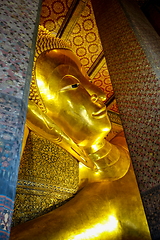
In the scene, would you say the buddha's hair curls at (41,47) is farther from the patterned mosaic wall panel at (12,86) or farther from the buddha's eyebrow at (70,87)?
the patterned mosaic wall panel at (12,86)

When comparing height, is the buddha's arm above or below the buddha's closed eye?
below

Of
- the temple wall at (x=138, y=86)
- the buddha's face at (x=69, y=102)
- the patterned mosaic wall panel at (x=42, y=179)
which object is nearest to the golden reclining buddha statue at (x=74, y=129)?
the buddha's face at (x=69, y=102)

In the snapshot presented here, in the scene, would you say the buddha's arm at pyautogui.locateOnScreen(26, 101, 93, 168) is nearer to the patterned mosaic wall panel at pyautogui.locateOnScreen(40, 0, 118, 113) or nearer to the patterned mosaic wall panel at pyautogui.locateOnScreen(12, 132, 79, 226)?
the patterned mosaic wall panel at pyautogui.locateOnScreen(12, 132, 79, 226)

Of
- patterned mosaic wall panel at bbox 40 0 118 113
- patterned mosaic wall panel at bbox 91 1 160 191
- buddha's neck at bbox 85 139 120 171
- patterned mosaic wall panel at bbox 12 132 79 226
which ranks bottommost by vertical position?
patterned mosaic wall panel at bbox 12 132 79 226

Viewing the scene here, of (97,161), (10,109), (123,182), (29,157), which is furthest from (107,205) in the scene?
(10,109)

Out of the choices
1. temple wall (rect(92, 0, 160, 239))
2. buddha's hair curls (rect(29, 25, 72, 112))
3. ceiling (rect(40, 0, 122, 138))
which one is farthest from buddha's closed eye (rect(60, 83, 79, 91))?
ceiling (rect(40, 0, 122, 138))

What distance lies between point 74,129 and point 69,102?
0.27 m

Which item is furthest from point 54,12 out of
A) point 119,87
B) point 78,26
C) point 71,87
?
point 119,87

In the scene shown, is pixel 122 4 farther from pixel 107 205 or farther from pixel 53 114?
pixel 107 205

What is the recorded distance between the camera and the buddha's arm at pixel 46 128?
198 centimetres

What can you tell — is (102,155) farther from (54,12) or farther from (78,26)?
(54,12)

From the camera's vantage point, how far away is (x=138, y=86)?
1478 millimetres

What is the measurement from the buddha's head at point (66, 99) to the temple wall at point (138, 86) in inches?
17.4

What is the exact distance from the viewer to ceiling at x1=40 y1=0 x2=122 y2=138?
271 cm
